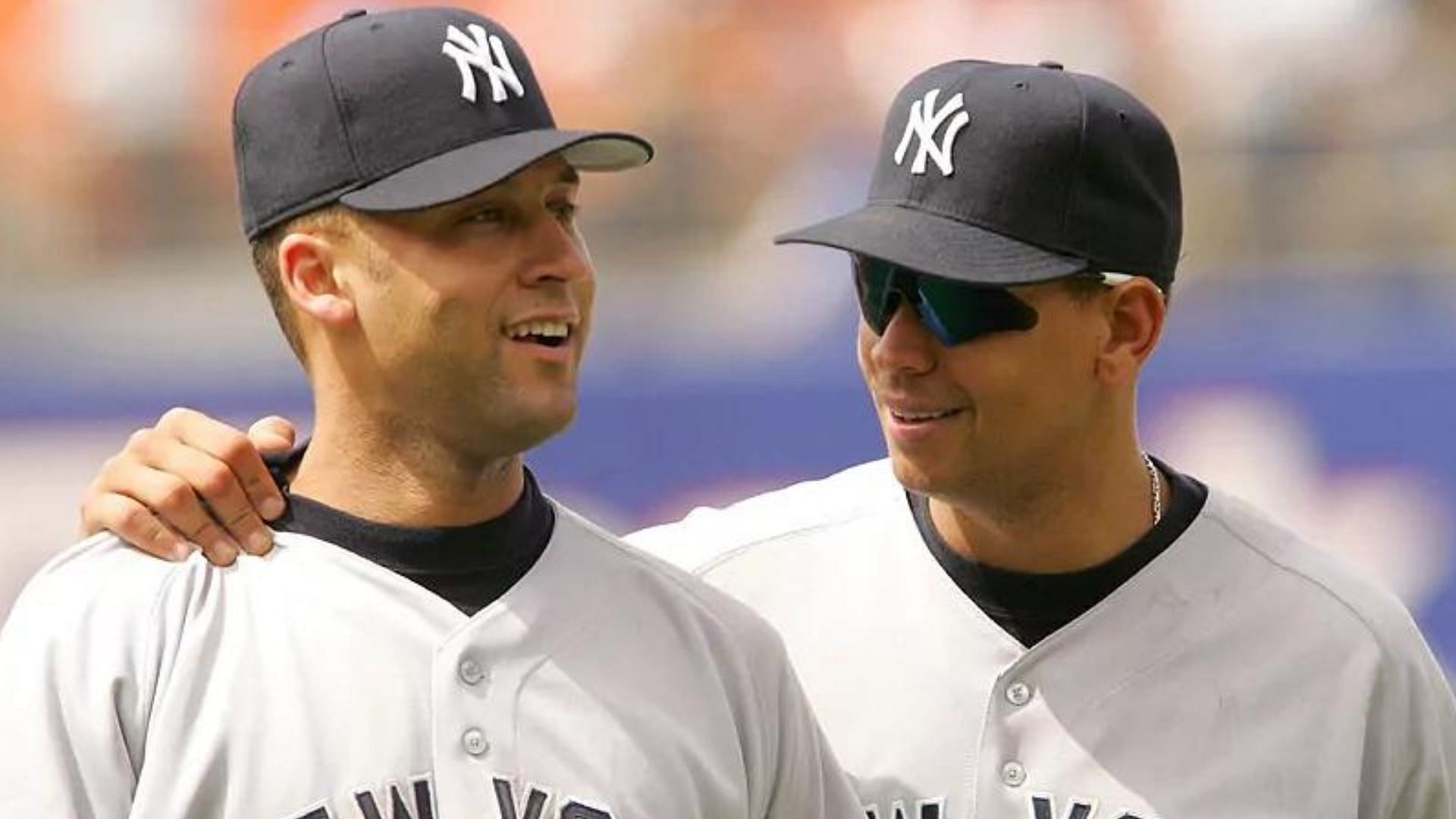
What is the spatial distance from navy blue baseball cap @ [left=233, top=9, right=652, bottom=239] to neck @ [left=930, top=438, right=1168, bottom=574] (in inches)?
22.3

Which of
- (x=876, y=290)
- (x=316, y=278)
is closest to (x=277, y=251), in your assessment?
(x=316, y=278)

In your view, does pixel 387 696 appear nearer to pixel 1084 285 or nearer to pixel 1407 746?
pixel 1084 285

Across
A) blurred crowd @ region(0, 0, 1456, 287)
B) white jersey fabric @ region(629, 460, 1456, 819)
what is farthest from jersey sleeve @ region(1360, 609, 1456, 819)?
blurred crowd @ region(0, 0, 1456, 287)

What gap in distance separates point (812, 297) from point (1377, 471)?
52.0 inches

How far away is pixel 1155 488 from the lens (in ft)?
8.91

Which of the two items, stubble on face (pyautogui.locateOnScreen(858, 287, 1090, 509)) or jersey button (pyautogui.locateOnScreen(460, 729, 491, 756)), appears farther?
stubble on face (pyautogui.locateOnScreen(858, 287, 1090, 509))

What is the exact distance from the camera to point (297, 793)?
6.88 feet

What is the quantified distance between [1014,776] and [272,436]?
0.76 metres

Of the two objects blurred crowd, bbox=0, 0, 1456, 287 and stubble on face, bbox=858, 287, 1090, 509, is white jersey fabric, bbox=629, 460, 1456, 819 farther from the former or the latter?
blurred crowd, bbox=0, 0, 1456, 287

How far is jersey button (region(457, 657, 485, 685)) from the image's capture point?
7.22 feet

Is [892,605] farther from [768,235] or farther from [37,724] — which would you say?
[768,235]

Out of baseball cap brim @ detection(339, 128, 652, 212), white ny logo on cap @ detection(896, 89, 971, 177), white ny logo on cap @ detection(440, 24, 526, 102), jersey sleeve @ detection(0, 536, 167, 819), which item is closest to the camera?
jersey sleeve @ detection(0, 536, 167, 819)

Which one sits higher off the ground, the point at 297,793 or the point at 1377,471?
the point at 297,793

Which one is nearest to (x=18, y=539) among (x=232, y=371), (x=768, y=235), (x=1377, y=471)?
(x=232, y=371)
